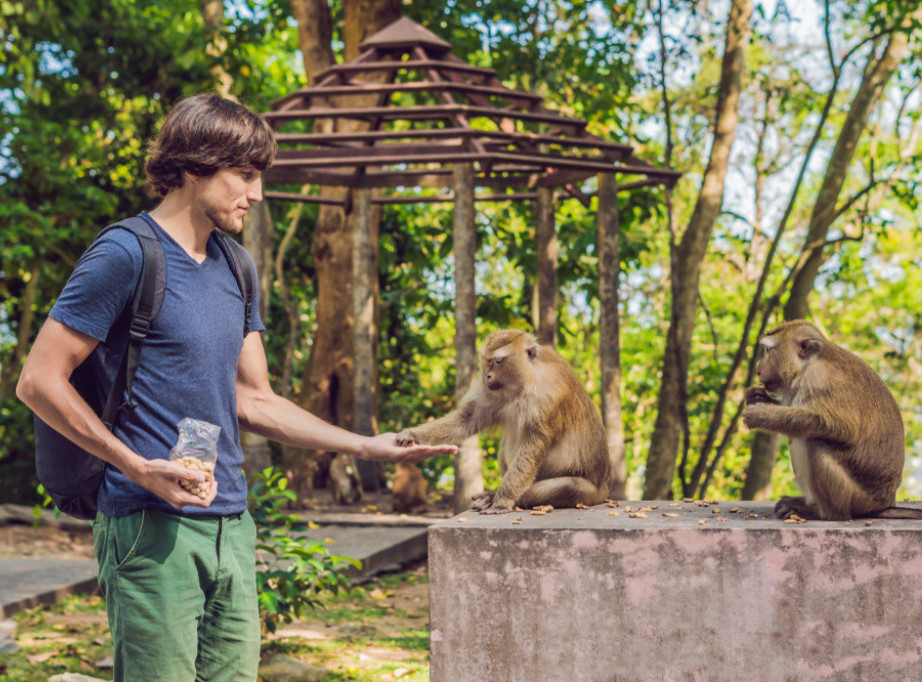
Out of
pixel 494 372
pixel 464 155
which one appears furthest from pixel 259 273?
pixel 494 372

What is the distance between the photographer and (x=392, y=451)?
10.2 feet

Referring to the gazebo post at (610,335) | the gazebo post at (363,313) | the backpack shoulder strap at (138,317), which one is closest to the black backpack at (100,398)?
the backpack shoulder strap at (138,317)

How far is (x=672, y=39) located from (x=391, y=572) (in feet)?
19.3

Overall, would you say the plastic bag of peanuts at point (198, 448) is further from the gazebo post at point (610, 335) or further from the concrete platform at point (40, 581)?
the gazebo post at point (610, 335)

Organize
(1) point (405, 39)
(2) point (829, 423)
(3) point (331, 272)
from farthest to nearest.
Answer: (3) point (331, 272) → (1) point (405, 39) → (2) point (829, 423)

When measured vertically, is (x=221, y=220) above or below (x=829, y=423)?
above

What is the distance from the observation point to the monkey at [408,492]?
900 cm

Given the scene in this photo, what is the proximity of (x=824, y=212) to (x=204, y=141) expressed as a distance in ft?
25.9

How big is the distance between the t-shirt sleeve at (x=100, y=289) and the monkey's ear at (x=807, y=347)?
2.48 m

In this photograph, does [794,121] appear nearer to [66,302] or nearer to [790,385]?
[790,385]

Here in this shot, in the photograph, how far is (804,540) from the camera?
3.33 meters

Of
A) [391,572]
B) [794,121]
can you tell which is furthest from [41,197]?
[794,121]

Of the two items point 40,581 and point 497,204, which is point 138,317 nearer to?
point 40,581

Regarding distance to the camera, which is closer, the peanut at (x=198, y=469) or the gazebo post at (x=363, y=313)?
the peanut at (x=198, y=469)
